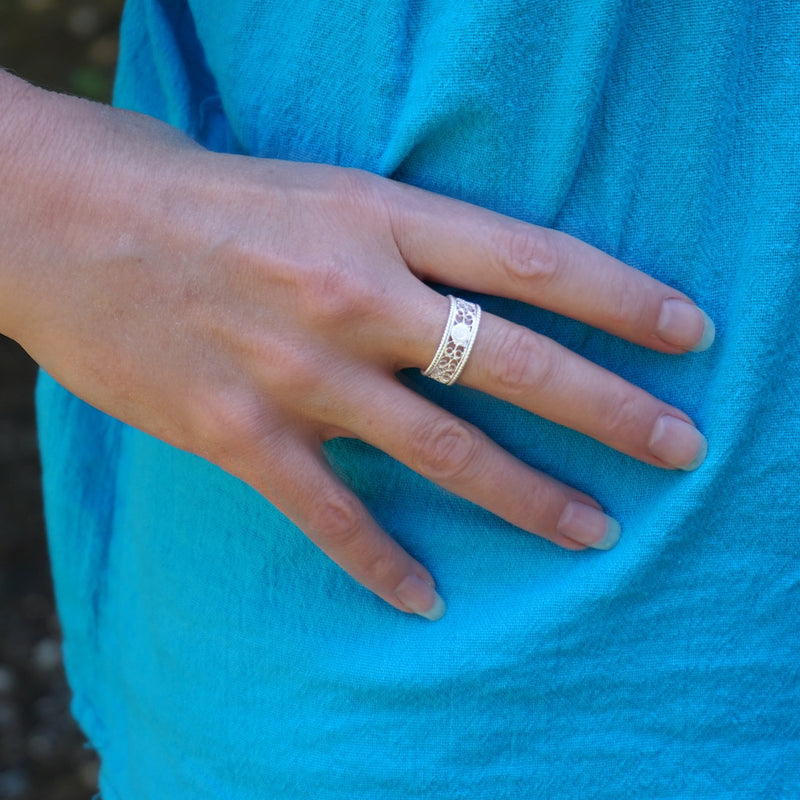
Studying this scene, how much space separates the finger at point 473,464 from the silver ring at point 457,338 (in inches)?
1.8

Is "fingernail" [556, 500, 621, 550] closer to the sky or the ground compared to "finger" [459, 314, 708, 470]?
closer to the ground

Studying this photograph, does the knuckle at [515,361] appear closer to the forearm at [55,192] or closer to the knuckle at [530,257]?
the knuckle at [530,257]

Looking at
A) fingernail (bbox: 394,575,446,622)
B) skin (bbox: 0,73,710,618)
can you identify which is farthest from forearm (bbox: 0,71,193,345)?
fingernail (bbox: 394,575,446,622)

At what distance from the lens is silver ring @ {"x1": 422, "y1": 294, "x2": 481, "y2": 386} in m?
0.77

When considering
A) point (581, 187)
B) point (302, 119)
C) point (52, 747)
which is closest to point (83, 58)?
point (52, 747)

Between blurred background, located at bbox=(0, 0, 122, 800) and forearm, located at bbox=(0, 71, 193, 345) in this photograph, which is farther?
blurred background, located at bbox=(0, 0, 122, 800)

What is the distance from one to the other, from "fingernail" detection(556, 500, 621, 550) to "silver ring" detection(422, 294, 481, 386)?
16cm

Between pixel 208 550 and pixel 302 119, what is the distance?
47cm

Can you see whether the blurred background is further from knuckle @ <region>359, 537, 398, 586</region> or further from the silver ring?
the silver ring

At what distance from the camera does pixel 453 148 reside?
0.79 meters

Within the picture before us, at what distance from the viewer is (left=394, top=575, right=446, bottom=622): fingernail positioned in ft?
2.75

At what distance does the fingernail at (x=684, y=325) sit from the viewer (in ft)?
2.45

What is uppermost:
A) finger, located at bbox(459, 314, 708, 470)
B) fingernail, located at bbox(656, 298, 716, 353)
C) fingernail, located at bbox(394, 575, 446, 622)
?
fingernail, located at bbox(656, 298, 716, 353)

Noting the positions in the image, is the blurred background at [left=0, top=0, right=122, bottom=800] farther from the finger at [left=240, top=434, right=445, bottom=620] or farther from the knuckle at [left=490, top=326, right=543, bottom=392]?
the knuckle at [left=490, top=326, right=543, bottom=392]
